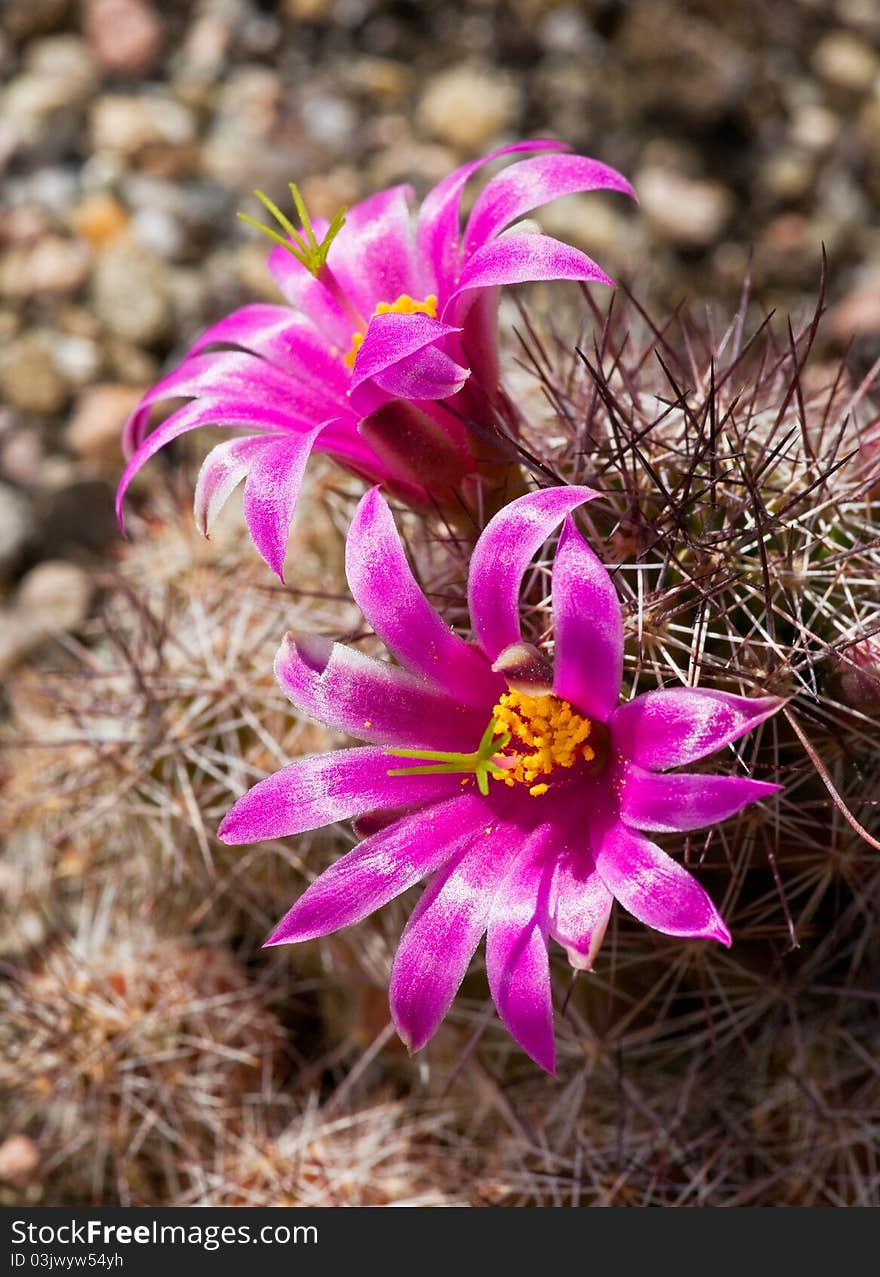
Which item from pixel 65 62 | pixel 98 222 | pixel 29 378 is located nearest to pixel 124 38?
pixel 65 62

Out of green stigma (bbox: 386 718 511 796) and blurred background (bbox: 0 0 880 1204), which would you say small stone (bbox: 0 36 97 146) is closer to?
blurred background (bbox: 0 0 880 1204)

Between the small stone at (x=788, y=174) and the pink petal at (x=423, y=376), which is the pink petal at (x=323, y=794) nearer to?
the pink petal at (x=423, y=376)

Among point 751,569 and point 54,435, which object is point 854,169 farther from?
point 751,569

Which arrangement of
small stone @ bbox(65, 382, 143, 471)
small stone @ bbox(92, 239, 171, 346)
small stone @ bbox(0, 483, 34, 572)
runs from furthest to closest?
small stone @ bbox(92, 239, 171, 346), small stone @ bbox(65, 382, 143, 471), small stone @ bbox(0, 483, 34, 572)

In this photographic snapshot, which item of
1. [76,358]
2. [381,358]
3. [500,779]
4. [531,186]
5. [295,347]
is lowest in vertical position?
[76,358]

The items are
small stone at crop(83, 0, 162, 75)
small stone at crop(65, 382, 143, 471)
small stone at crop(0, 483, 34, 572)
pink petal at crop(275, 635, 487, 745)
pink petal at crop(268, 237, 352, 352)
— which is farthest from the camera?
small stone at crop(83, 0, 162, 75)

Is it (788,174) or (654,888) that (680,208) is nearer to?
(788,174)

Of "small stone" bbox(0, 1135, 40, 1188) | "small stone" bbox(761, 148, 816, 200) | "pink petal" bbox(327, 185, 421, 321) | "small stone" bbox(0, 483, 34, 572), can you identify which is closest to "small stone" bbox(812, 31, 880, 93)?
"small stone" bbox(761, 148, 816, 200)

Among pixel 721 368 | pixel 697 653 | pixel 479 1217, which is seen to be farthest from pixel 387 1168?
pixel 721 368
